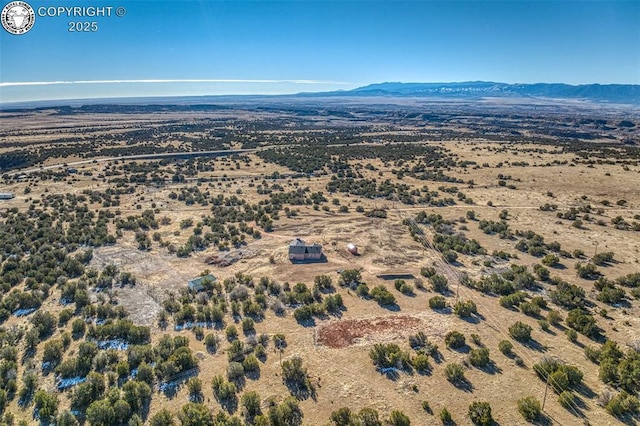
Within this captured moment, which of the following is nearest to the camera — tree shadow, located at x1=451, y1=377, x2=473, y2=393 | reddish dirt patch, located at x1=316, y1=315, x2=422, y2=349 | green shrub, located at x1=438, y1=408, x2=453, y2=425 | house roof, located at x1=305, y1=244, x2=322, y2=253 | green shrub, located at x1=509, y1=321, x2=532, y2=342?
green shrub, located at x1=438, y1=408, x2=453, y2=425

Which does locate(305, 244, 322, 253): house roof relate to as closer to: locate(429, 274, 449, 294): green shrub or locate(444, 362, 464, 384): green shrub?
locate(429, 274, 449, 294): green shrub

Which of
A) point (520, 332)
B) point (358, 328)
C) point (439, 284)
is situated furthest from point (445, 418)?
point (439, 284)

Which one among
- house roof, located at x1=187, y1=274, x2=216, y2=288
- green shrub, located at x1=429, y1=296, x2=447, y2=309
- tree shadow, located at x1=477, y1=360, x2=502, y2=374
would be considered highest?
house roof, located at x1=187, y1=274, x2=216, y2=288

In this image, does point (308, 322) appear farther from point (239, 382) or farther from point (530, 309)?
point (530, 309)

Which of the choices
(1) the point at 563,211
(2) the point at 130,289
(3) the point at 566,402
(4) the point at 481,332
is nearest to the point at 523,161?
(1) the point at 563,211

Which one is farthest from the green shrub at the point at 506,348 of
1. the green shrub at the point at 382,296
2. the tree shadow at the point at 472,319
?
the green shrub at the point at 382,296

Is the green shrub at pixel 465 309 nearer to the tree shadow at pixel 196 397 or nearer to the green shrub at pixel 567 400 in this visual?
the green shrub at pixel 567 400

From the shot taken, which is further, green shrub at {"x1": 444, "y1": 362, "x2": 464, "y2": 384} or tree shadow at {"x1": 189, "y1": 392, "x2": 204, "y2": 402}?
green shrub at {"x1": 444, "y1": 362, "x2": 464, "y2": 384}

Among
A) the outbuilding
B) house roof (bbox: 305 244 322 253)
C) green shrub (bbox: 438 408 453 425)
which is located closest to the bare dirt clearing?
green shrub (bbox: 438 408 453 425)

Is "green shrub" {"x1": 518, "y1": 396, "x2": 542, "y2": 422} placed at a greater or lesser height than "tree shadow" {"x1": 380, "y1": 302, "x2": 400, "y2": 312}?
greater
